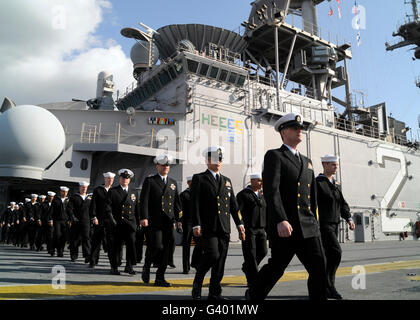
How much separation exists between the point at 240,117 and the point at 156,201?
14782 millimetres

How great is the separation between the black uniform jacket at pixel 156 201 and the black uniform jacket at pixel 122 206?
3.64 ft

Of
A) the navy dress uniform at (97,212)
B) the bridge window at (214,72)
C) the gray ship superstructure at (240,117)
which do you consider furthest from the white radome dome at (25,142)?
the bridge window at (214,72)

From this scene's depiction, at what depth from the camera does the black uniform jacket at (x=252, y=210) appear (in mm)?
4805

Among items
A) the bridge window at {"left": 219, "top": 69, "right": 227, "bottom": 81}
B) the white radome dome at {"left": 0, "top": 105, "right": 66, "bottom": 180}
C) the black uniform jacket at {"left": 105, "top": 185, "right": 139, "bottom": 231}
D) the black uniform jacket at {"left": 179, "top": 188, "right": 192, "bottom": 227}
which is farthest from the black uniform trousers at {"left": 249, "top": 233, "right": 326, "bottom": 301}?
the bridge window at {"left": 219, "top": 69, "right": 227, "bottom": 81}

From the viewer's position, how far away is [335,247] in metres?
3.94

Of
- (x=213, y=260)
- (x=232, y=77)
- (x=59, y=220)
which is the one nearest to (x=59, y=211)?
(x=59, y=220)

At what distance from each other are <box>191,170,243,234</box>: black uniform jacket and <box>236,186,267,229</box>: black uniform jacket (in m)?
1.05

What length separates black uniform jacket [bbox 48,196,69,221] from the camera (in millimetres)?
9133

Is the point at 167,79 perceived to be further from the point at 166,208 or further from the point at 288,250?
the point at 288,250

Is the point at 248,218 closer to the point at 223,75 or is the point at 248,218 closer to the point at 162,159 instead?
the point at 162,159

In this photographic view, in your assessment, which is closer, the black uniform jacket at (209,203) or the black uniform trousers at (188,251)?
the black uniform jacket at (209,203)

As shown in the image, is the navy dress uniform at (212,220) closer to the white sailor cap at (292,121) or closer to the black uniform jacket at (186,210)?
the white sailor cap at (292,121)

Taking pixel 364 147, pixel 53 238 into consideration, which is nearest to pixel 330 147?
pixel 364 147

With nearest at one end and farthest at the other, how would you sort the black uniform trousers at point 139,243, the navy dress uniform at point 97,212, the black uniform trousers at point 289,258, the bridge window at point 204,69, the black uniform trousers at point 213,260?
the black uniform trousers at point 289,258 < the black uniform trousers at point 213,260 < the navy dress uniform at point 97,212 < the black uniform trousers at point 139,243 < the bridge window at point 204,69
